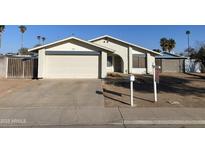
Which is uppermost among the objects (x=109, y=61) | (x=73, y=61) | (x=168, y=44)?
(x=168, y=44)

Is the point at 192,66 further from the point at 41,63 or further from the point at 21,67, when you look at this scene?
the point at 21,67

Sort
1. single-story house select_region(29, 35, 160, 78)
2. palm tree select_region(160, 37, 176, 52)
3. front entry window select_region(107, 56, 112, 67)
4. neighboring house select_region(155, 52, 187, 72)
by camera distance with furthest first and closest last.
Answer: palm tree select_region(160, 37, 176, 52) → neighboring house select_region(155, 52, 187, 72) → front entry window select_region(107, 56, 112, 67) → single-story house select_region(29, 35, 160, 78)

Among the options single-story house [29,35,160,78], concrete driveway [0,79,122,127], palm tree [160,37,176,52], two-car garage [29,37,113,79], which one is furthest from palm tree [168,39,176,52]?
concrete driveway [0,79,122,127]

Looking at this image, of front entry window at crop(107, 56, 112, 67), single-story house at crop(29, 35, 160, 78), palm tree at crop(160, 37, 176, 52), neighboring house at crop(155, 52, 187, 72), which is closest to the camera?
single-story house at crop(29, 35, 160, 78)

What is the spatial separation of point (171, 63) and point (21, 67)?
21783 mm

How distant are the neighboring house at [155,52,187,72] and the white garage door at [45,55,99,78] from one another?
1463cm

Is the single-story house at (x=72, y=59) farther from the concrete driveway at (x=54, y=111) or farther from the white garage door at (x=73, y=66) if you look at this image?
the concrete driveway at (x=54, y=111)

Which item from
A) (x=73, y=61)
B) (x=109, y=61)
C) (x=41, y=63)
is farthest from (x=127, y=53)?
(x=41, y=63)

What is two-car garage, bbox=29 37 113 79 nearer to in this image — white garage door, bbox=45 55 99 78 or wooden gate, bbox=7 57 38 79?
white garage door, bbox=45 55 99 78

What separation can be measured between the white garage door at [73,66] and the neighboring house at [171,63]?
576 inches

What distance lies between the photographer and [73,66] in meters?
19.7

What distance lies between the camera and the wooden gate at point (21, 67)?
19.2 meters

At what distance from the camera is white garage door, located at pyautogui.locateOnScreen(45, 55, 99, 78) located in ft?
64.2

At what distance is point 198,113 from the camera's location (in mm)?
7758
